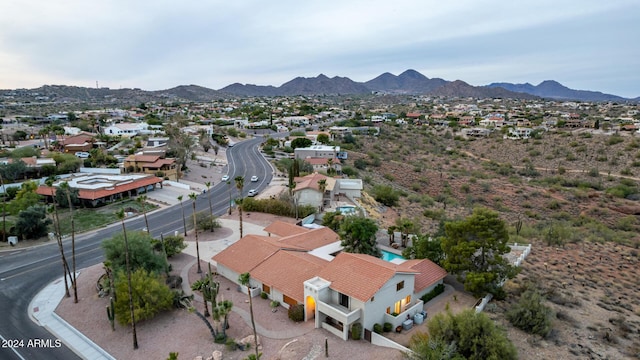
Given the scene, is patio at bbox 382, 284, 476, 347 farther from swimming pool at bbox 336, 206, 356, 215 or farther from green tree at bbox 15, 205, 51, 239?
green tree at bbox 15, 205, 51, 239

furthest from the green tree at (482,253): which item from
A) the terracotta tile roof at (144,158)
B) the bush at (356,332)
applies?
the terracotta tile roof at (144,158)

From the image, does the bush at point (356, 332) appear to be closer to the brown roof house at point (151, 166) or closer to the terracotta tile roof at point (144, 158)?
the brown roof house at point (151, 166)

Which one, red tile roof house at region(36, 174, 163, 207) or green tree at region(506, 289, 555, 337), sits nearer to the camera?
green tree at region(506, 289, 555, 337)

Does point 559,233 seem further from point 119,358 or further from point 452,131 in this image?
point 452,131

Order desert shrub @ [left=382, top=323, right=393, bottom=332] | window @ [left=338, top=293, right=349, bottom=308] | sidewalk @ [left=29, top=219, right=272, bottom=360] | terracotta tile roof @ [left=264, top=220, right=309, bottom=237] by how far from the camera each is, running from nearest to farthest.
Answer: sidewalk @ [left=29, top=219, right=272, bottom=360], desert shrub @ [left=382, top=323, right=393, bottom=332], window @ [left=338, top=293, right=349, bottom=308], terracotta tile roof @ [left=264, top=220, right=309, bottom=237]

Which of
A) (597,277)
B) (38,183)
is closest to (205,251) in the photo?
(597,277)

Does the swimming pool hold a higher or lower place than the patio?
higher

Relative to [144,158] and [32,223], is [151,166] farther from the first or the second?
[32,223]

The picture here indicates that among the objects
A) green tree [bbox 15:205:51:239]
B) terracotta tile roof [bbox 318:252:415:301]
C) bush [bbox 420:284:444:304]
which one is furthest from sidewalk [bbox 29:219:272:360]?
green tree [bbox 15:205:51:239]
